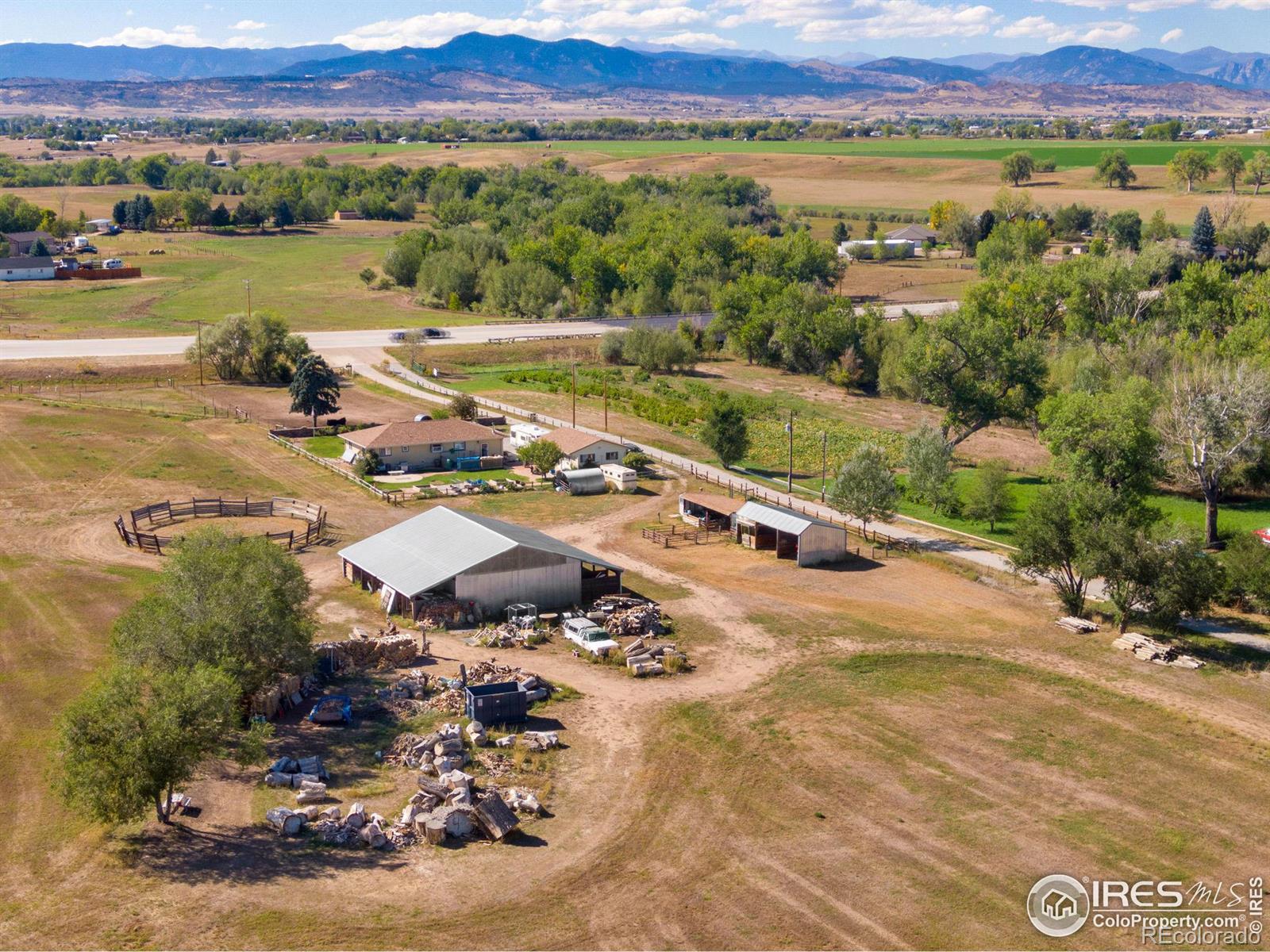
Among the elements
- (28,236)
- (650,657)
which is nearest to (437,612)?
(650,657)

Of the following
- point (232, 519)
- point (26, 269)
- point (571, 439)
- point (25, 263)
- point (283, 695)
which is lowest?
point (232, 519)

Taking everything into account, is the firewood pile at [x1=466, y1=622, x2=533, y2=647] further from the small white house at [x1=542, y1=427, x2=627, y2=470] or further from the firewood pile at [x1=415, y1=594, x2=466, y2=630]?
the small white house at [x1=542, y1=427, x2=627, y2=470]

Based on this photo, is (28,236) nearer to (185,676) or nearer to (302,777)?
(185,676)

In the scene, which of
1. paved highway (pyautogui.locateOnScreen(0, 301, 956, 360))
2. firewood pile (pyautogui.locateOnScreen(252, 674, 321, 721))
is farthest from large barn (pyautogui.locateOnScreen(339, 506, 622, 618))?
paved highway (pyautogui.locateOnScreen(0, 301, 956, 360))

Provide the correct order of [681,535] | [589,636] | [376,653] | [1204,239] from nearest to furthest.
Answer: [376,653]
[589,636]
[681,535]
[1204,239]

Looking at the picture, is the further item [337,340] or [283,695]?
[337,340]

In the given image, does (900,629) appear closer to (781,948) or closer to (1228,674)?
(1228,674)

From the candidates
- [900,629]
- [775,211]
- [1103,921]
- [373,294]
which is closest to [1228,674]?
[900,629]
